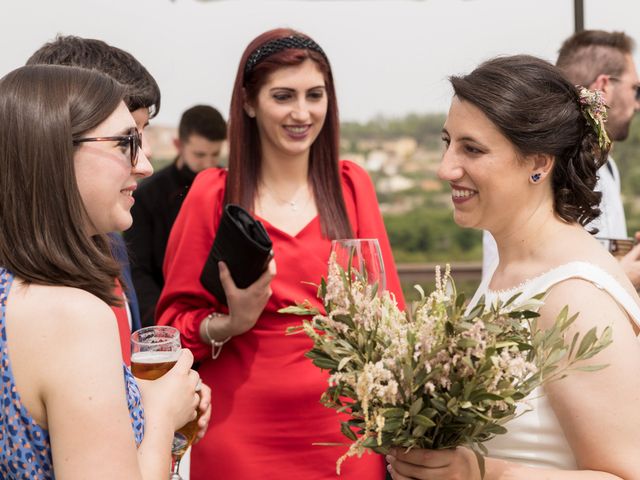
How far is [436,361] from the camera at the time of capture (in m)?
1.43

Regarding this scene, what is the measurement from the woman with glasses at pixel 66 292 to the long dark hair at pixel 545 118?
82 centimetres

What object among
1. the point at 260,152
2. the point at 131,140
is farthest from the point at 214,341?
the point at 131,140

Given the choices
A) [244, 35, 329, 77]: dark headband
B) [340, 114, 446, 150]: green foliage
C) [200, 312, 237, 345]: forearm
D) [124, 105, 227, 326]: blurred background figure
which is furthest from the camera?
[340, 114, 446, 150]: green foliage

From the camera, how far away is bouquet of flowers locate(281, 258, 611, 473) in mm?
1421

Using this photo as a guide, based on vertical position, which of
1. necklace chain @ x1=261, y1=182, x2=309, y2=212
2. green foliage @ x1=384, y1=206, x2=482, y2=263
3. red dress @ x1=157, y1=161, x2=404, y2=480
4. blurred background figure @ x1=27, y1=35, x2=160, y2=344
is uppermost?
blurred background figure @ x1=27, y1=35, x2=160, y2=344

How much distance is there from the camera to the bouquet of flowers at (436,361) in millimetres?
1421

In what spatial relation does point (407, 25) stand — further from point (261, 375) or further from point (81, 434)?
point (81, 434)

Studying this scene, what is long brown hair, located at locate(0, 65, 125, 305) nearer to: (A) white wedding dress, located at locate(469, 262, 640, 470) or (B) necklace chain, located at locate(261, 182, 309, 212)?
(A) white wedding dress, located at locate(469, 262, 640, 470)

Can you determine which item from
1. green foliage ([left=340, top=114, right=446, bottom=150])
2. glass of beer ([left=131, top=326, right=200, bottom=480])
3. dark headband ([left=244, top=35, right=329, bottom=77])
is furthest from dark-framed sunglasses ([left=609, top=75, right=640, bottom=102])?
green foliage ([left=340, top=114, right=446, bottom=150])

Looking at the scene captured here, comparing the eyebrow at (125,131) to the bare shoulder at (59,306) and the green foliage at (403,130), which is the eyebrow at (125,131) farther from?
the green foliage at (403,130)

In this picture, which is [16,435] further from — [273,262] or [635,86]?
[635,86]

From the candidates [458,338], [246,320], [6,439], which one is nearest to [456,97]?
[458,338]

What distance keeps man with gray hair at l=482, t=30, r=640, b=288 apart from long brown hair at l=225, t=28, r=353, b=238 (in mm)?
774

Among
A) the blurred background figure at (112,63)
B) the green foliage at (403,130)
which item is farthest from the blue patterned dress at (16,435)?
the green foliage at (403,130)
